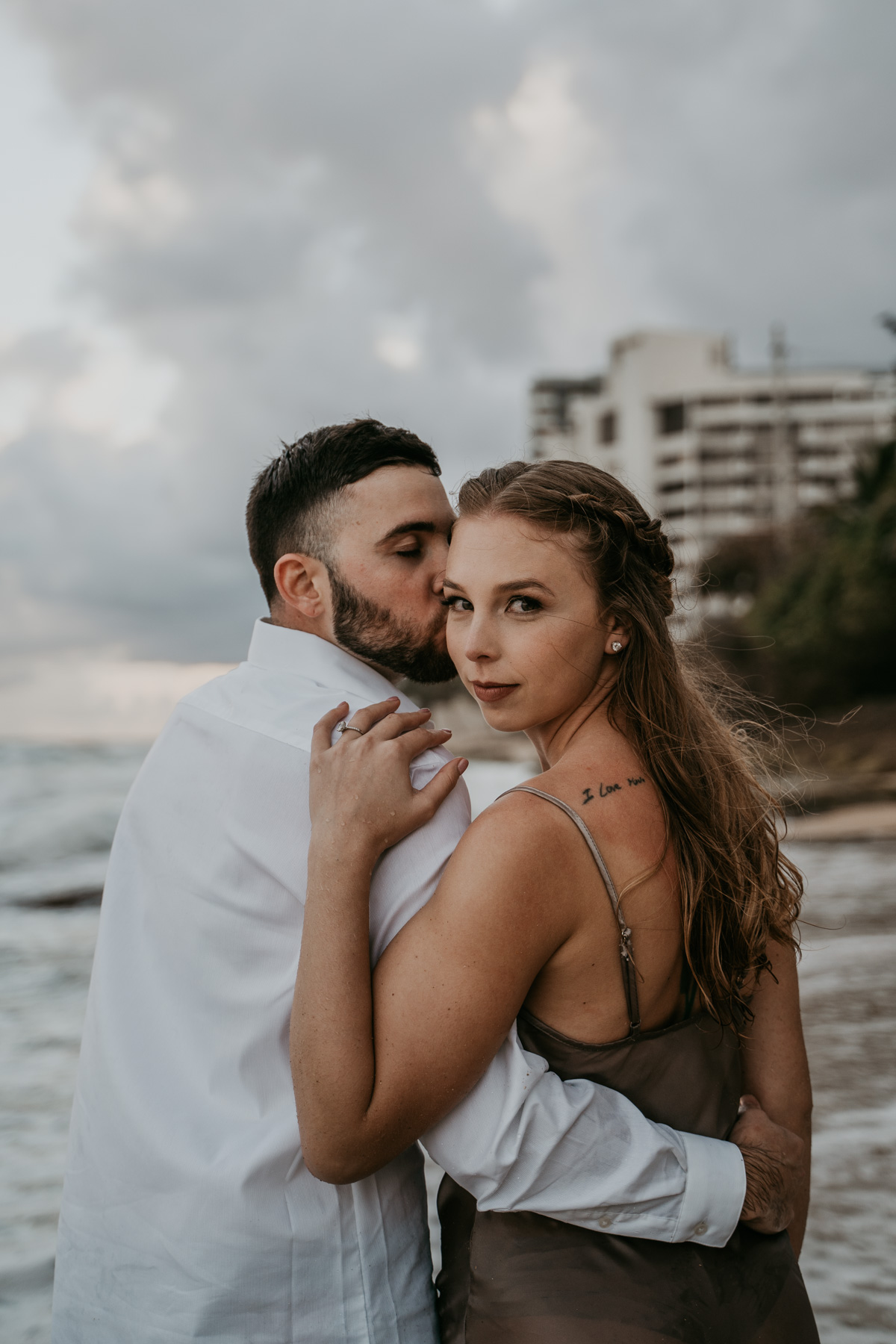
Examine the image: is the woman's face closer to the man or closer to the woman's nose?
the woman's nose

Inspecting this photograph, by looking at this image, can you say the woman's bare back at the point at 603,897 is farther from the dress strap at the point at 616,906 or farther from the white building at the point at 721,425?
the white building at the point at 721,425

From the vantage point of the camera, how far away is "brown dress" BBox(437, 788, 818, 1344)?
1664mm

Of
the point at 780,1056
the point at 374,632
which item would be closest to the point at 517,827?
the point at 374,632

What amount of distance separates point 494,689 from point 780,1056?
90 cm

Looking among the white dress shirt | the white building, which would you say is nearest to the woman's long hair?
the white dress shirt

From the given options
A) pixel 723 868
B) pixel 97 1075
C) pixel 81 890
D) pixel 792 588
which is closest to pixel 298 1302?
pixel 97 1075

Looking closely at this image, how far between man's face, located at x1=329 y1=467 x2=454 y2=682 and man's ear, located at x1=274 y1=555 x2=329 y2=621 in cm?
2

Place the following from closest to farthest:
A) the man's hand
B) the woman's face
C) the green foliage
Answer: the man's hand < the woman's face < the green foliage

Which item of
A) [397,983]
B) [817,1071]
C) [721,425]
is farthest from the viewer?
[721,425]

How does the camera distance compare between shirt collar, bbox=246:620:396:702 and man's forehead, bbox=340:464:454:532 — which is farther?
man's forehead, bbox=340:464:454:532

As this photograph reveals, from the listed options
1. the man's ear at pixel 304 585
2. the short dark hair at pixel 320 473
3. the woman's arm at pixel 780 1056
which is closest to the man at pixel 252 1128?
the woman's arm at pixel 780 1056

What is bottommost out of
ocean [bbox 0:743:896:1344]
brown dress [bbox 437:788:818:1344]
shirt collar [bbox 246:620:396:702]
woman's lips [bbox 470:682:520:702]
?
ocean [bbox 0:743:896:1344]

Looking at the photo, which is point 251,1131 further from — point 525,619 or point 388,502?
point 388,502

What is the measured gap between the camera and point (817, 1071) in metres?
5.93
